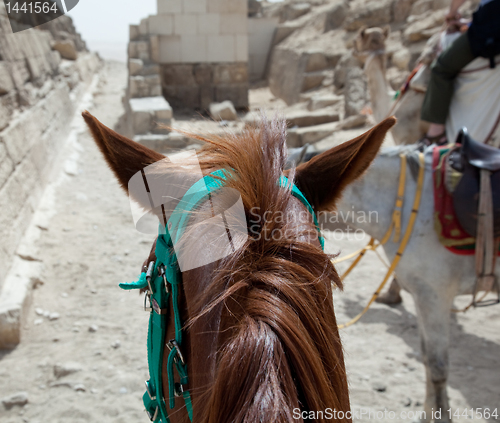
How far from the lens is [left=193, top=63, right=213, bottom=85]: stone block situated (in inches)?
335

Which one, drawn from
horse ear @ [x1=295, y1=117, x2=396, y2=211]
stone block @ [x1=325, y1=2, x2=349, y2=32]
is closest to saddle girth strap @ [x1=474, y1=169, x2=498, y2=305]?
horse ear @ [x1=295, y1=117, x2=396, y2=211]

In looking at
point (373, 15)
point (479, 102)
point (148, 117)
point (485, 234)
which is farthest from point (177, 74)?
point (373, 15)

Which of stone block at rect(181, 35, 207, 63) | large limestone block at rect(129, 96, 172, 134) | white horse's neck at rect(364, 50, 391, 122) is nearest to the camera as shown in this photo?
white horse's neck at rect(364, 50, 391, 122)

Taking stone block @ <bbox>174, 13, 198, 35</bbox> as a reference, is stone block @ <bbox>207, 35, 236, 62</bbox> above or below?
below

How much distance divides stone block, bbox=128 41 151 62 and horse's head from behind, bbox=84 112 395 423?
804 cm

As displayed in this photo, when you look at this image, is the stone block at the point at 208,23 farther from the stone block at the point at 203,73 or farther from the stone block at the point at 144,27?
the stone block at the point at 144,27

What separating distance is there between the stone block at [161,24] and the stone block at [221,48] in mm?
861

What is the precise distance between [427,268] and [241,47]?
7.50 meters

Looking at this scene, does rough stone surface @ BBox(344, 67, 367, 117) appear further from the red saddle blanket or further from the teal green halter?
the teal green halter

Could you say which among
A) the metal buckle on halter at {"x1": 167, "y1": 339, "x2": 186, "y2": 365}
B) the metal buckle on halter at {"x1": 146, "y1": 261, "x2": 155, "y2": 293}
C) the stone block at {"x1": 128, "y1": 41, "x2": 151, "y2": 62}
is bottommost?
the metal buckle on halter at {"x1": 167, "y1": 339, "x2": 186, "y2": 365}

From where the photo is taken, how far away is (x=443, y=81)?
3891 millimetres

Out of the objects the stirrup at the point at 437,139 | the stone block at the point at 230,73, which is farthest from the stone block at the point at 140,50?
the stirrup at the point at 437,139

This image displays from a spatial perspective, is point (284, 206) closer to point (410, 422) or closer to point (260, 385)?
point (260, 385)

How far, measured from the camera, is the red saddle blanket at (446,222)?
235cm
